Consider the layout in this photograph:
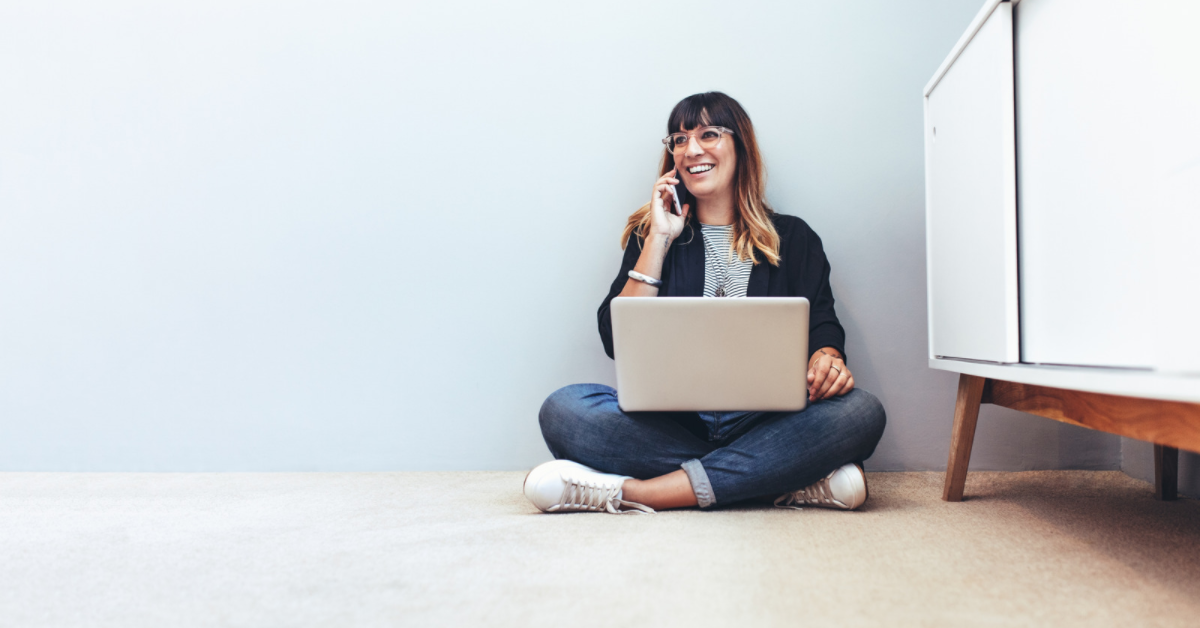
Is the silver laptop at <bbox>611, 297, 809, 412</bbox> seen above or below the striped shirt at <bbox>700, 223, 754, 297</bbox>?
below

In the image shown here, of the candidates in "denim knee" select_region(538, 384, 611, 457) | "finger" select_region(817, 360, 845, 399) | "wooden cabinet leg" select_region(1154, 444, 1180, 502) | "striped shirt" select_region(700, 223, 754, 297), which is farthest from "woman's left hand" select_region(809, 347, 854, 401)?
"wooden cabinet leg" select_region(1154, 444, 1180, 502)

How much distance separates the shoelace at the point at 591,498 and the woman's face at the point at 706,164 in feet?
2.01

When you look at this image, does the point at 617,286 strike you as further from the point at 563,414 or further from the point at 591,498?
the point at 591,498

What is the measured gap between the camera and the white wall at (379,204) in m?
1.49

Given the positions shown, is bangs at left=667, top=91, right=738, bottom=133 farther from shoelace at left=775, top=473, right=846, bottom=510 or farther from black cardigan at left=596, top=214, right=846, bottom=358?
shoelace at left=775, top=473, right=846, bottom=510

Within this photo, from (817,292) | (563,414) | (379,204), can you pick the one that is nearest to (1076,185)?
(817,292)

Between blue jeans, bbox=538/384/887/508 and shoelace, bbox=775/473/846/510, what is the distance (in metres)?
0.02

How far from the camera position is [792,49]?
1.51m

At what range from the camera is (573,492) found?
1078 millimetres

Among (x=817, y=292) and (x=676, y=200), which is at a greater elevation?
(x=676, y=200)

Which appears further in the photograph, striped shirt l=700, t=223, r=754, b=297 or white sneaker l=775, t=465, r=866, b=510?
striped shirt l=700, t=223, r=754, b=297

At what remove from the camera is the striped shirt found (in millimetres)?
1328

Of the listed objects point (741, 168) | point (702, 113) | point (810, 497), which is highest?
point (702, 113)

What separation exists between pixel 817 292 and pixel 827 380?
258 millimetres
